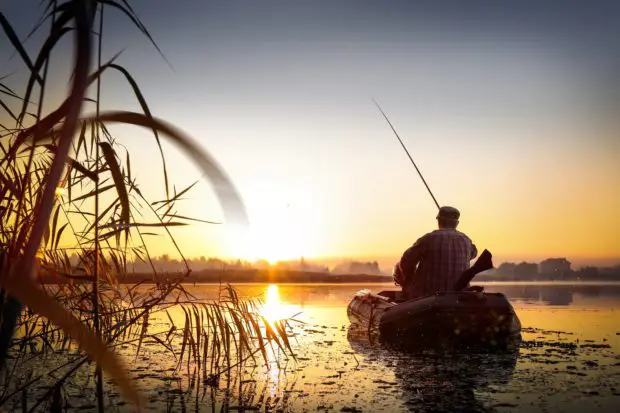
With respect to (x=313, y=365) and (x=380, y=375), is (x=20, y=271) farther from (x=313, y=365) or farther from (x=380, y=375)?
(x=313, y=365)

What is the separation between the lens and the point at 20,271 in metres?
0.57

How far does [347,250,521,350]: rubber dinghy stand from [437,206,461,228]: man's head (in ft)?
2.78

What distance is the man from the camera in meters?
9.23

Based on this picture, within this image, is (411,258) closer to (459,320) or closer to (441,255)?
(441,255)

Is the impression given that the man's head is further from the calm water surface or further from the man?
the calm water surface

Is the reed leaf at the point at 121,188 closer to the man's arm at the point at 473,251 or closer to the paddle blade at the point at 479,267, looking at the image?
the paddle blade at the point at 479,267

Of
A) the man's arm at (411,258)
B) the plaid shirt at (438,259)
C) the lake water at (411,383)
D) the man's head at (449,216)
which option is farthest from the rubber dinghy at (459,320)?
the man's head at (449,216)

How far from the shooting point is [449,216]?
938cm

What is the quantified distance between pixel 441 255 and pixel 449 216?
0.64 metres

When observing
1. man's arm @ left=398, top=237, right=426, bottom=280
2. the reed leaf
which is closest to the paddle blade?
man's arm @ left=398, top=237, right=426, bottom=280

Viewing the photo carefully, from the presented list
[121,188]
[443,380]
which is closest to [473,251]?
[443,380]

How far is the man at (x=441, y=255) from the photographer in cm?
923

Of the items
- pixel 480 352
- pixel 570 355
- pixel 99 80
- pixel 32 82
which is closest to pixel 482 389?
pixel 480 352

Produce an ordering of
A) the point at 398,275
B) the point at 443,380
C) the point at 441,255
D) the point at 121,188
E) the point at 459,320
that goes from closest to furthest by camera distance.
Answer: the point at 121,188 < the point at 443,380 < the point at 459,320 < the point at 441,255 < the point at 398,275
